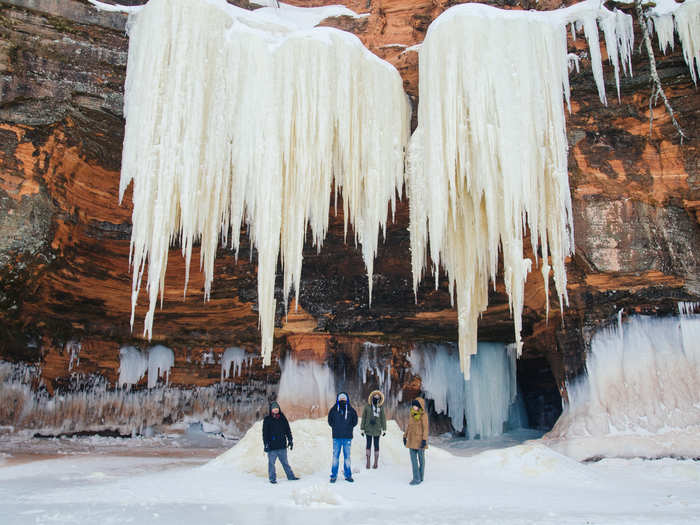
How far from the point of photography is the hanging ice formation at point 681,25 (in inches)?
316

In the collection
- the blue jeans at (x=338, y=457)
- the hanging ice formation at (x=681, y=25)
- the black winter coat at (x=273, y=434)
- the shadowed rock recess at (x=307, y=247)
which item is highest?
the hanging ice formation at (x=681, y=25)

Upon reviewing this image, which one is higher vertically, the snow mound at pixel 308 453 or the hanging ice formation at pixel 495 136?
the hanging ice formation at pixel 495 136

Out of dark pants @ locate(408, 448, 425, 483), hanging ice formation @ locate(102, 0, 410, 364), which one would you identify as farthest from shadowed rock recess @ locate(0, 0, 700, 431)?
dark pants @ locate(408, 448, 425, 483)

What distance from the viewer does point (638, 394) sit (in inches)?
349

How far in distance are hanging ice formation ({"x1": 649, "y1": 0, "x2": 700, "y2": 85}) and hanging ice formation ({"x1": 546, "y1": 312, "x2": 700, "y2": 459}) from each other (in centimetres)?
388

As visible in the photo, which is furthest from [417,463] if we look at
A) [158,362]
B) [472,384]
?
[158,362]

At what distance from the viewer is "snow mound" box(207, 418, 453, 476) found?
21.9 feet

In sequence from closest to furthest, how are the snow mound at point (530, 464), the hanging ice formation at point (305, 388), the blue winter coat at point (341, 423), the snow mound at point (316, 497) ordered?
the snow mound at point (316, 497) → the blue winter coat at point (341, 423) → the snow mound at point (530, 464) → the hanging ice formation at point (305, 388)

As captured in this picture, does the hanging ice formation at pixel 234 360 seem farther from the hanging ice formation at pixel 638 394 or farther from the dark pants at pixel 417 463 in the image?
the dark pants at pixel 417 463

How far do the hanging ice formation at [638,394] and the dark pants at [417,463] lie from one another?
3.81m

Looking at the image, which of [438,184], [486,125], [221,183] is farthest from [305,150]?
[486,125]

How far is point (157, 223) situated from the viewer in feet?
24.1

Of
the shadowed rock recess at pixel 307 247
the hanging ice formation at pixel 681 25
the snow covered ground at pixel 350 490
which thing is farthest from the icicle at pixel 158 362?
the hanging ice formation at pixel 681 25

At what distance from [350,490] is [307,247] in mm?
6101
